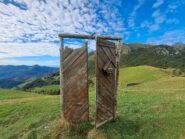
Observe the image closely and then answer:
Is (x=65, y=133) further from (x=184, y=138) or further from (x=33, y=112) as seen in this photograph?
(x=33, y=112)

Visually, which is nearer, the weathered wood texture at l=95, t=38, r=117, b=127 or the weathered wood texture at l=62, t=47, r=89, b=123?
the weathered wood texture at l=95, t=38, r=117, b=127

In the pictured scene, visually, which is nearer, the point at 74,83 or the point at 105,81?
the point at 74,83

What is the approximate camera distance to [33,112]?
18359 millimetres

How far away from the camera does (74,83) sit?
1180cm

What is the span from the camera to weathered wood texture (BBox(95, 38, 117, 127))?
37.9 feet

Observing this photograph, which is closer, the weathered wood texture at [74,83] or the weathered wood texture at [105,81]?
the weathered wood texture at [105,81]

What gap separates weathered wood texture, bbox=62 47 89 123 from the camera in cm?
1171

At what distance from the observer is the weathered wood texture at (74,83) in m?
11.7

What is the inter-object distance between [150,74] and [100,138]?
89.2 m

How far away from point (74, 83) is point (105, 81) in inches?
59.3

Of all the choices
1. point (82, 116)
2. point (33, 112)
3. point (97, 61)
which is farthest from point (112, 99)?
point (33, 112)

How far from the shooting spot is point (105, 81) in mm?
12242

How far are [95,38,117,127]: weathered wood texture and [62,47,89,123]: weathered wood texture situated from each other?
74cm

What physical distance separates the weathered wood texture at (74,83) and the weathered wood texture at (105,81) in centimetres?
74
